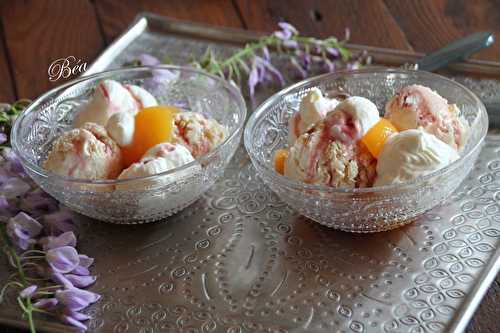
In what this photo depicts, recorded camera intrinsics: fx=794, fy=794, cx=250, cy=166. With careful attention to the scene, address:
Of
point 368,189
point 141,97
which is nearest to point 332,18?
point 141,97

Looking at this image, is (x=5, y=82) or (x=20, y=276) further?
(x=5, y=82)

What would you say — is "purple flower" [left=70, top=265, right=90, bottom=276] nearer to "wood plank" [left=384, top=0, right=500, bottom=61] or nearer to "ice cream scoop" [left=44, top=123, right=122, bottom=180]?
"ice cream scoop" [left=44, top=123, right=122, bottom=180]

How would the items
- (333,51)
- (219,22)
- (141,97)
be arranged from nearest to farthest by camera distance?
(141,97)
(333,51)
(219,22)

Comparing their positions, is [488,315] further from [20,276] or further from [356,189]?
[20,276]

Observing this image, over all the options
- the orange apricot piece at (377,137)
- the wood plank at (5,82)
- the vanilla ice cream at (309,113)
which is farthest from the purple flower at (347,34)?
the wood plank at (5,82)

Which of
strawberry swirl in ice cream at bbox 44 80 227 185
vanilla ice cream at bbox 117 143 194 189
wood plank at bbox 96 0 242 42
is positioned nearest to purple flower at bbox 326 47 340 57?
wood plank at bbox 96 0 242 42

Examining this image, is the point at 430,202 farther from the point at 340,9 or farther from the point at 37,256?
the point at 340,9

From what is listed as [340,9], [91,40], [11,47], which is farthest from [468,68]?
[11,47]

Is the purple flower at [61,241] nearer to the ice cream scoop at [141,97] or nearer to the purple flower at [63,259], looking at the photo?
the purple flower at [63,259]
